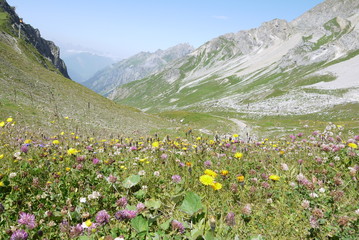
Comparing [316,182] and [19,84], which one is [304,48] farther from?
[316,182]

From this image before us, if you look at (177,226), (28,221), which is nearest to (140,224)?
(177,226)

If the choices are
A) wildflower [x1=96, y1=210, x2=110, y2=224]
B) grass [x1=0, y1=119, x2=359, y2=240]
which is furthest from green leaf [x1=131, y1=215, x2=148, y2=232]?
wildflower [x1=96, y1=210, x2=110, y2=224]

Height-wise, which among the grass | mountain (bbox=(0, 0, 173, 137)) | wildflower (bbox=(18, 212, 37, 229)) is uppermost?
mountain (bbox=(0, 0, 173, 137))

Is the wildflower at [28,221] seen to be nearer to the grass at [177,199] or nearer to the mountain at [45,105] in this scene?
the grass at [177,199]

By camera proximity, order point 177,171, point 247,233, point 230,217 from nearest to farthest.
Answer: point 230,217 < point 247,233 < point 177,171

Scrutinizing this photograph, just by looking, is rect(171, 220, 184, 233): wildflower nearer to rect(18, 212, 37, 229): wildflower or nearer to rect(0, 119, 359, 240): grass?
rect(0, 119, 359, 240): grass

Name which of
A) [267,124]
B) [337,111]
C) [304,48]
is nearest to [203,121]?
[267,124]

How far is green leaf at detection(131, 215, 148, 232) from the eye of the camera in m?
2.60

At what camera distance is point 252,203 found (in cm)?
397

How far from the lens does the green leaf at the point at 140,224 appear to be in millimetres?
2601

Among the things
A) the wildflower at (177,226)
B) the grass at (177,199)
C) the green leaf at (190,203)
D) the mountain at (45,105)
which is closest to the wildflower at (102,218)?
the grass at (177,199)

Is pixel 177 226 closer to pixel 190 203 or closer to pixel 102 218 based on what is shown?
pixel 190 203

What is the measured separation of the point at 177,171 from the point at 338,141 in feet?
17.2

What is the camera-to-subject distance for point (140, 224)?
2627 millimetres
